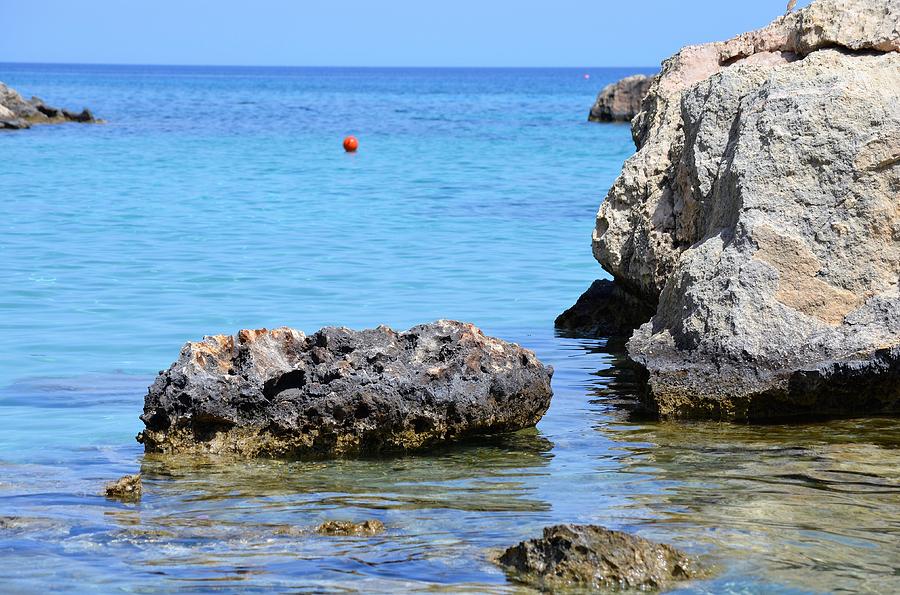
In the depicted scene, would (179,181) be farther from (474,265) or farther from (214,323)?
(214,323)

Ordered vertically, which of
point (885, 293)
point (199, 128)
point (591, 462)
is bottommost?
point (591, 462)

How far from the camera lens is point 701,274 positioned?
7594mm

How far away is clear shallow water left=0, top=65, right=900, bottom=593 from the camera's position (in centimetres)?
503

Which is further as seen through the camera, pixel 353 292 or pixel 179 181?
pixel 179 181

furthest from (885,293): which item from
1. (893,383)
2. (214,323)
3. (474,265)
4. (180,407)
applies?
(474,265)

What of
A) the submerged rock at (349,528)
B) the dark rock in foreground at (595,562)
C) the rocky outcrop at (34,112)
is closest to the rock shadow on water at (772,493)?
the dark rock in foreground at (595,562)

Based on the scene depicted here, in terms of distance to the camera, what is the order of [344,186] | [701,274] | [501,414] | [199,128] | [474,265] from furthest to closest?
[199,128] < [344,186] < [474,265] < [701,274] < [501,414]

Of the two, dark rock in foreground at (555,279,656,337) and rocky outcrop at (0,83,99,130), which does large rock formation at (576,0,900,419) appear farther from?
rocky outcrop at (0,83,99,130)

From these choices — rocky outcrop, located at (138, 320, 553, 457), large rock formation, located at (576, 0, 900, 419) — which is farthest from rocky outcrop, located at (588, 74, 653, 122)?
rocky outcrop, located at (138, 320, 553, 457)

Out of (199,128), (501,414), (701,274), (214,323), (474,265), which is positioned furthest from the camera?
(199,128)

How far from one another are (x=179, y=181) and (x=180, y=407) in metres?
19.2

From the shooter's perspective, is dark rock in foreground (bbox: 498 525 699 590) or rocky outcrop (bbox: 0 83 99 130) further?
rocky outcrop (bbox: 0 83 99 130)

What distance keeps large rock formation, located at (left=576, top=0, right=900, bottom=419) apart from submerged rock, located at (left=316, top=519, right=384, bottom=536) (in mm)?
2634

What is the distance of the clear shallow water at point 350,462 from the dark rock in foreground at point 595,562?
16 cm
